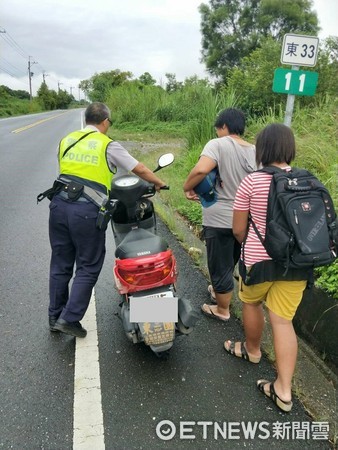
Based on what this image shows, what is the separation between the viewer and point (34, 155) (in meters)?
12.1

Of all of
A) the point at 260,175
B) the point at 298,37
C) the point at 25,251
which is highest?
the point at 298,37

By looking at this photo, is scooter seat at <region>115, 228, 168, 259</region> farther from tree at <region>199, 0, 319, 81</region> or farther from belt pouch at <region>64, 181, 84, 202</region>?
tree at <region>199, 0, 319, 81</region>

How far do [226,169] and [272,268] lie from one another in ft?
3.27

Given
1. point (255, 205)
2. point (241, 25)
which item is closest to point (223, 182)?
point (255, 205)

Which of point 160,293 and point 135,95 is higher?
point 135,95

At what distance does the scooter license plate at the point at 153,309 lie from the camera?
2367 millimetres

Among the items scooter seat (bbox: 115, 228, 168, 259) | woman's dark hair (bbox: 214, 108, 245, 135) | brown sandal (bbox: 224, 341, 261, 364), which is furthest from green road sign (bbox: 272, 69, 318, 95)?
brown sandal (bbox: 224, 341, 261, 364)

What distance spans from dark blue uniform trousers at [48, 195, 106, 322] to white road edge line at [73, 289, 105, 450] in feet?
0.80

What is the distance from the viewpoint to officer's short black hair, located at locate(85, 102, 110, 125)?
286 centimetres

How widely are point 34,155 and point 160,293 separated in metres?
11.0

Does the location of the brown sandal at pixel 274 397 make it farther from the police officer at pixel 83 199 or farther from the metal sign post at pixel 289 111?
the metal sign post at pixel 289 111

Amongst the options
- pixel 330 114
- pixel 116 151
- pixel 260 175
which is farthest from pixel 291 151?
pixel 330 114

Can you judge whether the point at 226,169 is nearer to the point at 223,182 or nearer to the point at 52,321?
the point at 223,182

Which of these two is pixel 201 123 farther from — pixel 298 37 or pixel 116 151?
pixel 116 151
